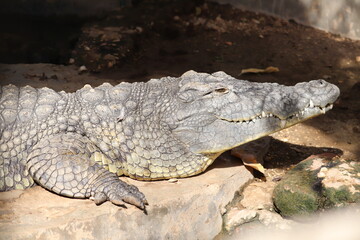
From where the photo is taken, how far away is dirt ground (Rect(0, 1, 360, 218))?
19.8 ft

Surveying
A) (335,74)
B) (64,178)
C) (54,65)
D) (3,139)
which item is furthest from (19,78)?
(335,74)

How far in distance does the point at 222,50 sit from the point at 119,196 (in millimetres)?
4390

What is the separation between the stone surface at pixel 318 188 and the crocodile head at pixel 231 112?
0.46m

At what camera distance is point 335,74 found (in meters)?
7.13

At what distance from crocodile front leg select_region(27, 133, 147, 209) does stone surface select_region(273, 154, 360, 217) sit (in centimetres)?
120

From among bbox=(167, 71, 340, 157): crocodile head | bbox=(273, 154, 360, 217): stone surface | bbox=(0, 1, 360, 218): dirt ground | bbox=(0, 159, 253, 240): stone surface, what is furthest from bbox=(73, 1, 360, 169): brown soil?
bbox=(0, 159, 253, 240): stone surface

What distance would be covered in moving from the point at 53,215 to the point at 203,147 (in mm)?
1325

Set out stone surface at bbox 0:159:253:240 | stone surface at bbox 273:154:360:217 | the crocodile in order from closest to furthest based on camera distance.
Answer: stone surface at bbox 0:159:253:240
stone surface at bbox 273:154:360:217
the crocodile

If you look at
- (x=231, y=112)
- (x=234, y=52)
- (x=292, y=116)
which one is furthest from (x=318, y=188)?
(x=234, y=52)

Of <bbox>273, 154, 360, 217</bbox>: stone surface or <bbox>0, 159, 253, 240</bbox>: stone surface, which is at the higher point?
<bbox>273, 154, 360, 217</bbox>: stone surface

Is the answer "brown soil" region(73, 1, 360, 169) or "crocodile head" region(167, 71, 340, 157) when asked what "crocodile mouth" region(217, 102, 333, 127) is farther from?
"brown soil" region(73, 1, 360, 169)

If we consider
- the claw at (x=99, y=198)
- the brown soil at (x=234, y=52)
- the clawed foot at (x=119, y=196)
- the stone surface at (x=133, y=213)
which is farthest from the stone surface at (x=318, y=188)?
the claw at (x=99, y=198)

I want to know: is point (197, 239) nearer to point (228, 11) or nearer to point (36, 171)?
point (36, 171)

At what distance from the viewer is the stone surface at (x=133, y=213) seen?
3.77 meters
